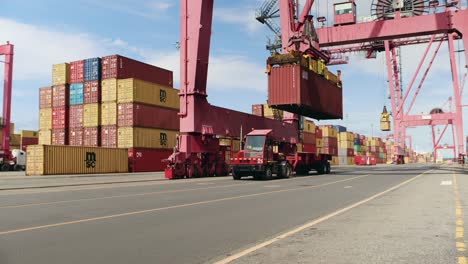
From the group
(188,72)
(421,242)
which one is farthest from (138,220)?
(188,72)

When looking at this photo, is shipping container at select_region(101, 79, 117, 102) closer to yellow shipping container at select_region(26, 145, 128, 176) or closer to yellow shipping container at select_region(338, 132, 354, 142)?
yellow shipping container at select_region(26, 145, 128, 176)

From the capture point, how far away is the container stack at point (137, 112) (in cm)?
3919

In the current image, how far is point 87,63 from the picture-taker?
42.3 meters

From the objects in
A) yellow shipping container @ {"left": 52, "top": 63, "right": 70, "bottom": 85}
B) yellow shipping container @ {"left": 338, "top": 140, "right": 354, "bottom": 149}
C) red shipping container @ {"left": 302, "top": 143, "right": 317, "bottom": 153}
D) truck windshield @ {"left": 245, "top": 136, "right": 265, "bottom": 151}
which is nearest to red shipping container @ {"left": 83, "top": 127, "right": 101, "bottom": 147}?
yellow shipping container @ {"left": 52, "top": 63, "right": 70, "bottom": 85}

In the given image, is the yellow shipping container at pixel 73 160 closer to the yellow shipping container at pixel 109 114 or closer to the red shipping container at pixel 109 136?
the red shipping container at pixel 109 136

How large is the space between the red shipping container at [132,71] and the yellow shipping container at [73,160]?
311 inches

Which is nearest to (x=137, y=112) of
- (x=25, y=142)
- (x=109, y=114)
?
(x=109, y=114)

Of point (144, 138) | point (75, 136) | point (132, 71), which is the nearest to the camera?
point (144, 138)

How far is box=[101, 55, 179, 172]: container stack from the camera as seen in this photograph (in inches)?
1543

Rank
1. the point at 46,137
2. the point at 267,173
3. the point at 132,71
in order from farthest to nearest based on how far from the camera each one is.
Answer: the point at 46,137 < the point at 132,71 < the point at 267,173

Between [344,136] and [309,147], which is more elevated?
[344,136]

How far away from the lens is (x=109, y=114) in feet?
133

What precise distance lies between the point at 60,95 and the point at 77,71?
3.06 metres

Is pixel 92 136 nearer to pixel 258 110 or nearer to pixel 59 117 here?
pixel 59 117
